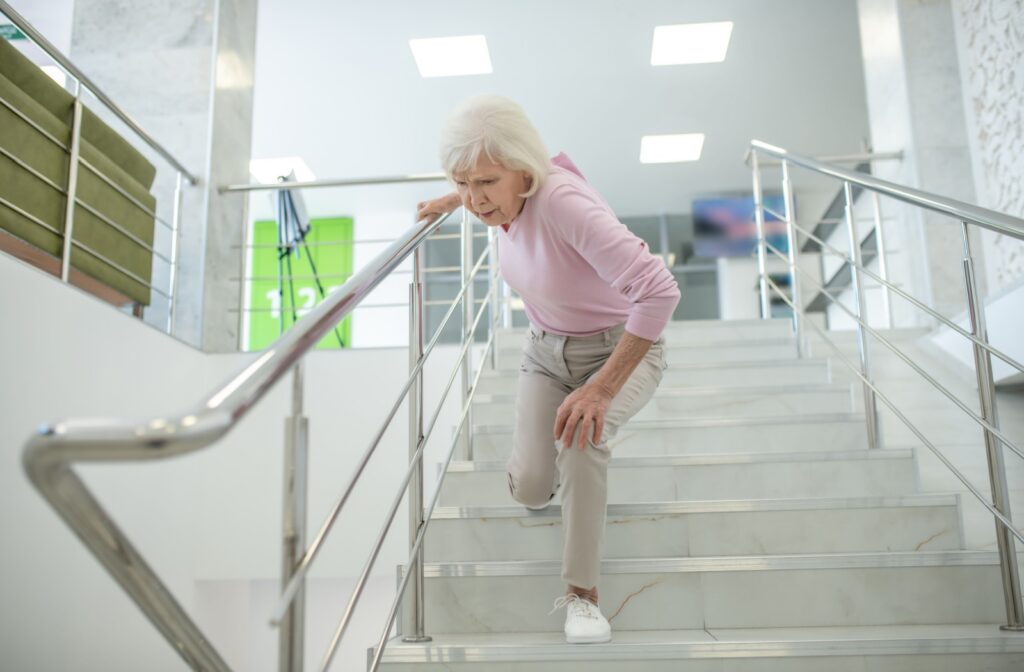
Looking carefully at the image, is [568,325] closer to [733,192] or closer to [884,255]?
[884,255]

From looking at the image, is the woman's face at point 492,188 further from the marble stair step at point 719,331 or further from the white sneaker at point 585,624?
the marble stair step at point 719,331

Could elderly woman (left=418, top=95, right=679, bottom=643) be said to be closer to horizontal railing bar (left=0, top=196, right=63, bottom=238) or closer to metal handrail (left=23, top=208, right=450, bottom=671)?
metal handrail (left=23, top=208, right=450, bottom=671)

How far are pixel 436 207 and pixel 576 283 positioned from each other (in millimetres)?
354

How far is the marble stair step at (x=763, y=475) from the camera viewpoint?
2.08 meters

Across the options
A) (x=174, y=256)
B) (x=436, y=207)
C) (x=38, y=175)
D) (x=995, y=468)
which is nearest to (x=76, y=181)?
(x=38, y=175)

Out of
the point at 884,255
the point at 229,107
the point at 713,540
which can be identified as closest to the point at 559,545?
the point at 713,540

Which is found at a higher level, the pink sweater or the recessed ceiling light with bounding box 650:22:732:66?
the recessed ceiling light with bounding box 650:22:732:66

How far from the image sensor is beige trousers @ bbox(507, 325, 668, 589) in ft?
5.01

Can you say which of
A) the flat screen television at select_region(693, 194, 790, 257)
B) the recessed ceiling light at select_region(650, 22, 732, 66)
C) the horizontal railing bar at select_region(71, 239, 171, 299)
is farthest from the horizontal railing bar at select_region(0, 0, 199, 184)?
the flat screen television at select_region(693, 194, 790, 257)

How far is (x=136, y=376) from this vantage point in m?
2.89

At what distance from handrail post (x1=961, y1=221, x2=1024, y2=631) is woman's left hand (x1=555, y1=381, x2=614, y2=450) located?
679 mm

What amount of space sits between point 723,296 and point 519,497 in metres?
6.75

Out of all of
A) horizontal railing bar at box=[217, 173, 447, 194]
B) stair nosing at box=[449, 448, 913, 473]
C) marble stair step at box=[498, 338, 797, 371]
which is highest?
horizontal railing bar at box=[217, 173, 447, 194]

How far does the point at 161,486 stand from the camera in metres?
2.97
